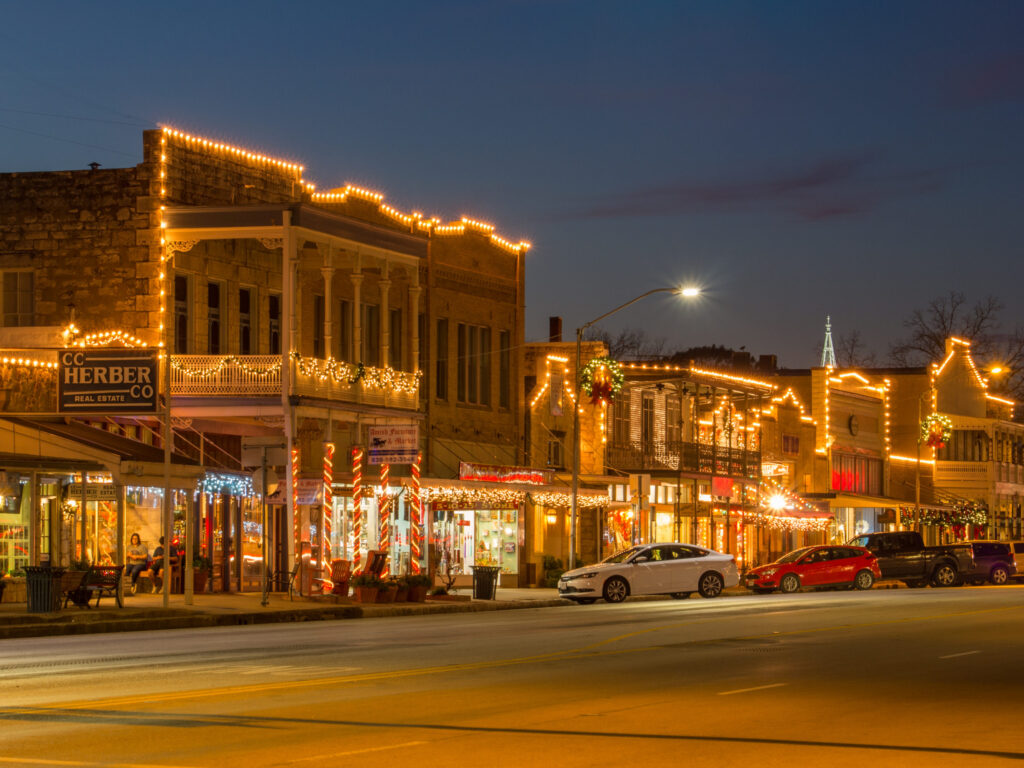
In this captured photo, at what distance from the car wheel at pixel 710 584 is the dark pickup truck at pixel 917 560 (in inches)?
417

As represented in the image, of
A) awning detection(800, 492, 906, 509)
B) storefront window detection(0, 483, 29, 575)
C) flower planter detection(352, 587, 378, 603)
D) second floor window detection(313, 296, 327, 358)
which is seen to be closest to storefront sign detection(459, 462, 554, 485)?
second floor window detection(313, 296, 327, 358)

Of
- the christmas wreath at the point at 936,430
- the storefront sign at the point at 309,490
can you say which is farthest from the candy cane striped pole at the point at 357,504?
the christmas wreath at the point at 936,430

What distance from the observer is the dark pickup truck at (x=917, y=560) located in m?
49.7

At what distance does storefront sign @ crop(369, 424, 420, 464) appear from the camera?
121ft

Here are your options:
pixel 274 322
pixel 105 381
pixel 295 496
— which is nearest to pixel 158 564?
pixel 295 496

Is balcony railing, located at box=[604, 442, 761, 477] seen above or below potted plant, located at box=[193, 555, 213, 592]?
above

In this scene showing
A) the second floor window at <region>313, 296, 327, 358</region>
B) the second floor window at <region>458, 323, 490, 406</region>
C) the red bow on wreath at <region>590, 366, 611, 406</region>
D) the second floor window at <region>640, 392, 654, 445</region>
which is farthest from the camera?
the second floor window at <region>640, 392, 654, 445</region>

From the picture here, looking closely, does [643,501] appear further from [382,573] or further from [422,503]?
[382,573]

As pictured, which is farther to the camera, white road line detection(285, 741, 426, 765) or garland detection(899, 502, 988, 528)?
garland detection(899, 502, 988, 528)

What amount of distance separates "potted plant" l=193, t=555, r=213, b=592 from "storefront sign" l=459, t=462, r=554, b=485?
893 cm

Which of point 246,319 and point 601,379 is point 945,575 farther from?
point 246,319

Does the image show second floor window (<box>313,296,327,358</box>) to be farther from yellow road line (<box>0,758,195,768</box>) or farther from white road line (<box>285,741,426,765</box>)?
yellow road line (<box>0,758,195,768</box>)

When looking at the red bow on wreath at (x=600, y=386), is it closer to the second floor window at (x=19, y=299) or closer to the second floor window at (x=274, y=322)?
the second floor window at (x=274, y=322)

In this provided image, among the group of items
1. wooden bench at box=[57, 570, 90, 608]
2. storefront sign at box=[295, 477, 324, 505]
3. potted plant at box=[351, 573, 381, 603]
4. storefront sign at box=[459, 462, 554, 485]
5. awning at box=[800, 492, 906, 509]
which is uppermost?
storefront sign at box=[459, 462, 554, 485]
